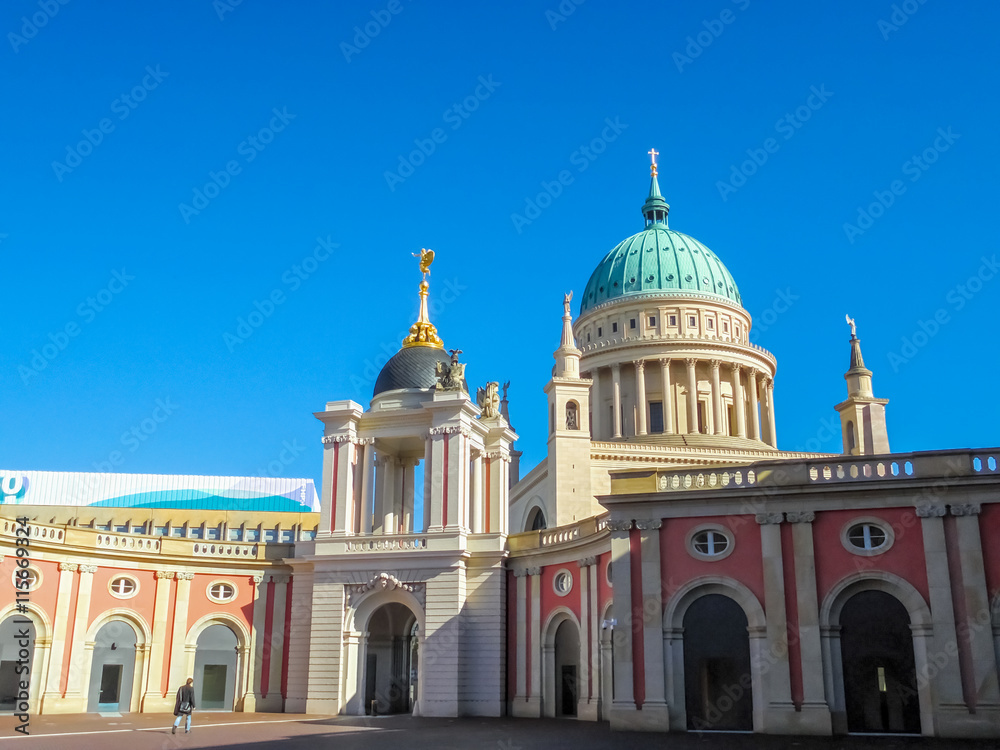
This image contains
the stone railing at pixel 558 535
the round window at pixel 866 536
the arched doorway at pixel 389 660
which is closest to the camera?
the round window at pixel 866 536

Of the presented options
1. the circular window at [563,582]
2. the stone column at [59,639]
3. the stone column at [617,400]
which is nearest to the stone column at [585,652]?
the circular window at [563,582]

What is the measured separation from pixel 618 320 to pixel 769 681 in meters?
49.8

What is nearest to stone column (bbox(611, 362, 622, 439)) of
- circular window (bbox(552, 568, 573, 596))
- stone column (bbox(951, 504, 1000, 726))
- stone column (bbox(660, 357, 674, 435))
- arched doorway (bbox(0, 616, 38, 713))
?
stone column (bbox(660, 357, 674, 435))

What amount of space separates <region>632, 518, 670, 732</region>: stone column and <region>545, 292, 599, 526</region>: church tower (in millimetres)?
27415

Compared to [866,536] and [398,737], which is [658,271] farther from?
[398,737]

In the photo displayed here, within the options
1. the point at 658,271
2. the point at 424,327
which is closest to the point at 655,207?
the point at 658,271

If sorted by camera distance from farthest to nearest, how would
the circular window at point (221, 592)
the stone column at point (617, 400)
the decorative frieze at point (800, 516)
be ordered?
the stone column at point (617, 400) < the circular window at point (221, 592) < the decorative frieze at point (800, 516)

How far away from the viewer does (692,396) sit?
239ft

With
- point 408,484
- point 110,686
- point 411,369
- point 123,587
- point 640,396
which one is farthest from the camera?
point 640,396

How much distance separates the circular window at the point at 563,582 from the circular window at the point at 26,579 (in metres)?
21.0

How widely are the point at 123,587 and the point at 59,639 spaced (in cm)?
346

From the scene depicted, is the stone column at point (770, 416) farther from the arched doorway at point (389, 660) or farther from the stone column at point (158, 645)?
the stone column at point (158, 645)

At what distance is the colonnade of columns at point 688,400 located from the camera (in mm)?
72938

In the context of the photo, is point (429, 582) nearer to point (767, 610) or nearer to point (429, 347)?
point (429, 347)
